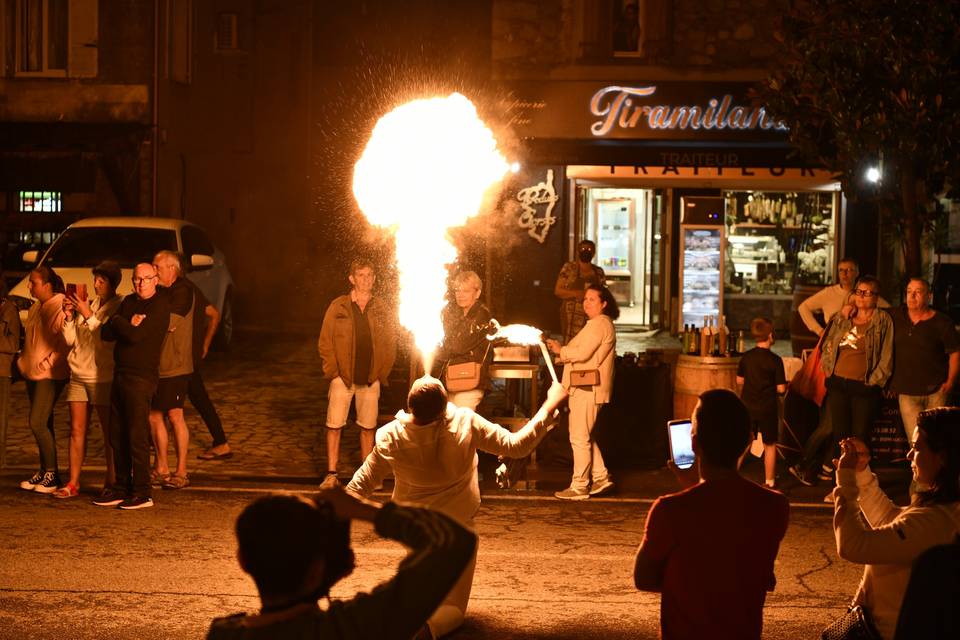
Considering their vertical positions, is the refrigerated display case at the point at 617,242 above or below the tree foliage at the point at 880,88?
below

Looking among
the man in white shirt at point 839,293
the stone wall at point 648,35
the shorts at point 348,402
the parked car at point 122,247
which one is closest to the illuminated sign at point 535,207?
the stone wall at point 648,35

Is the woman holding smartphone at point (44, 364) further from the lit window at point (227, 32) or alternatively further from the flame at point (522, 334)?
the lit window at point (227, 32)

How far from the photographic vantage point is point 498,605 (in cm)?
717

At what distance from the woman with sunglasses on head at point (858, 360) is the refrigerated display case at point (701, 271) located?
8998mm

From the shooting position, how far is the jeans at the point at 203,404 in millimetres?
11102

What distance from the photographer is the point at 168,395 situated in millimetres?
10242

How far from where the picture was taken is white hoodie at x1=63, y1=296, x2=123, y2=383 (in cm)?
982

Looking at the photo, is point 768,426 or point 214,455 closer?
point 768,426

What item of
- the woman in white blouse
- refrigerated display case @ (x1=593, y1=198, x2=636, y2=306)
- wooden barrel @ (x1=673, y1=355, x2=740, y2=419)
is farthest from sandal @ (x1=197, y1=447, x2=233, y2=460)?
refrigerated display case @ (x1=593, y1=198, x2=636, y2=306)

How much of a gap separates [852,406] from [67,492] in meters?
6.34

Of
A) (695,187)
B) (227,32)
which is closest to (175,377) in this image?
(695,187)

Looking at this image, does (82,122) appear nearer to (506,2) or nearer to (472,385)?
(506,2)

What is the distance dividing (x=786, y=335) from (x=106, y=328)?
1347 centimetres

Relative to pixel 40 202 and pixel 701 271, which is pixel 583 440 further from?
pixel 40 202
